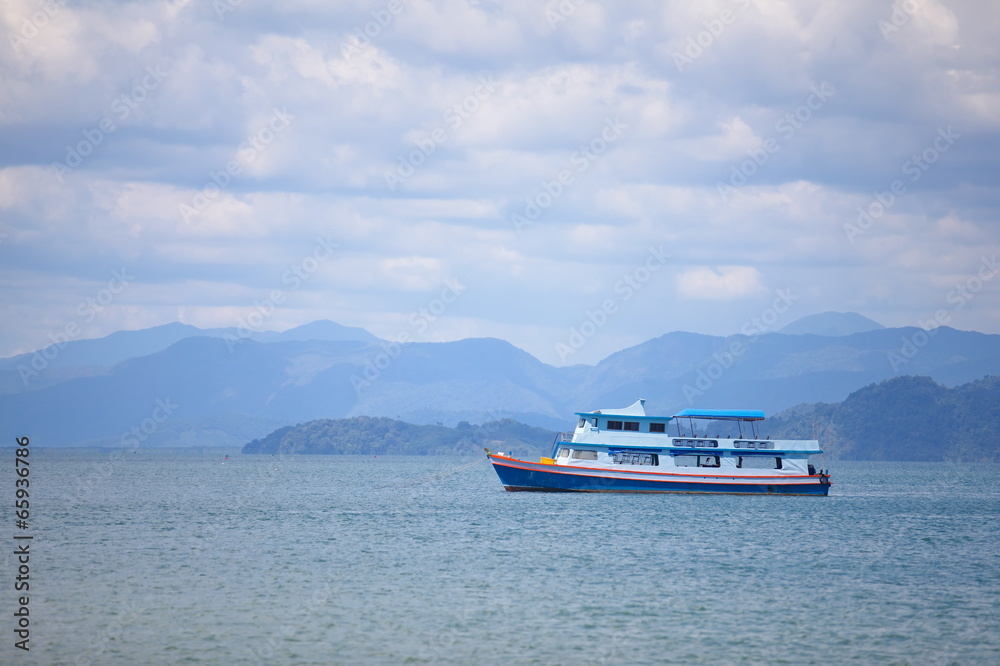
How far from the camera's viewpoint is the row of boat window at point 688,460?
A: 98500 millimetres

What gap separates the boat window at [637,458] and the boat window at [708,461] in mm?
3980

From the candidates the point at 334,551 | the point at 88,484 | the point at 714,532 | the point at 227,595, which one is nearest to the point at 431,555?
the point at 334,551

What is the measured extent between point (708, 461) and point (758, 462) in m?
4.65

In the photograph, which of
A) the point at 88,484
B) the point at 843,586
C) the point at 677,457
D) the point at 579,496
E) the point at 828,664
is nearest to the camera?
the point at 828,664

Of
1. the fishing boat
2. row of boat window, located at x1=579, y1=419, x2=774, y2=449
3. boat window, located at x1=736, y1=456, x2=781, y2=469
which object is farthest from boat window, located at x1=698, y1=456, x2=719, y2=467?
boat window, located at x1=736, y1=456, x2=781, y2=469

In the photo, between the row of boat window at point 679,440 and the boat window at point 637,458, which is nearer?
the row of boat window at point 679,440

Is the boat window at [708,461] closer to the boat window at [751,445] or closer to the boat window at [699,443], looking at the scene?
the boat window at [699,443]

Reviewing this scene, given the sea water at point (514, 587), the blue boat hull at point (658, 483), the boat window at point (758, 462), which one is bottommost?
the sea water at point (514, 587)

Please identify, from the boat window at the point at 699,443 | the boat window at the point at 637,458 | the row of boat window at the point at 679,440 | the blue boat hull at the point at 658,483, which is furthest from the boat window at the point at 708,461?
the boat window at the point at 637,458

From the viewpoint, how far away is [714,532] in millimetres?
77875

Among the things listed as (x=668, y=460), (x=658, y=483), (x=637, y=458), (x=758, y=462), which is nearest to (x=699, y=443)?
(x=668, y=460)

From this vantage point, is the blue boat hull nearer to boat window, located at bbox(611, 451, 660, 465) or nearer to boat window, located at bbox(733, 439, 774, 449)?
boat window, located at bbox(611, 451, 660, 465)

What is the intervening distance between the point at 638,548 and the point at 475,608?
2310 centimetres

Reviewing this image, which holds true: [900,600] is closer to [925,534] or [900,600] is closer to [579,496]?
[925,534]
